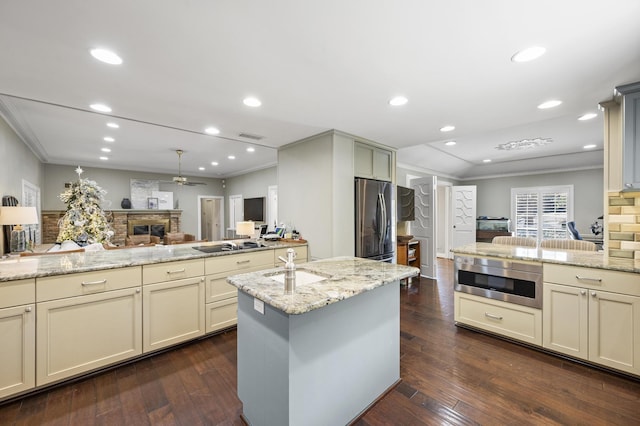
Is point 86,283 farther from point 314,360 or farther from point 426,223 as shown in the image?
point 426,223

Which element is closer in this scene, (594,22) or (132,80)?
(594,22)

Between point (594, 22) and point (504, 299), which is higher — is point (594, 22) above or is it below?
above

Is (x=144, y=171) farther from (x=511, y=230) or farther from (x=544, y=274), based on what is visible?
(x=511, y=230)

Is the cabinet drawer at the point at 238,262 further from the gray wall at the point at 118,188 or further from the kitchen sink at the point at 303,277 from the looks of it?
the gray wall at the point at 118,188

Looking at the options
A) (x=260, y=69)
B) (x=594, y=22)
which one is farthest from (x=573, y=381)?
Answer: (x=260, y=69)

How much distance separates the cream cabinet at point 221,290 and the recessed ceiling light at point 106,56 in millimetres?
1798

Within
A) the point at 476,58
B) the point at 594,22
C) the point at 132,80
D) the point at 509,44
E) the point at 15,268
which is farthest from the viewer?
the point at 132,80

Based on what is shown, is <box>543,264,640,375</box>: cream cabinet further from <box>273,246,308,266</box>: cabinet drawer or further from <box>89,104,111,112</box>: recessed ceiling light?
<box>89,104,111,112</box>: recessed ceiling light

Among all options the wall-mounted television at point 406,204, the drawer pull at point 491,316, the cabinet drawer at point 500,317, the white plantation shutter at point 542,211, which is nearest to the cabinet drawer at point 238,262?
the cabinet drawer at point 500,317

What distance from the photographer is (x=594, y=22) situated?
4.78 feet

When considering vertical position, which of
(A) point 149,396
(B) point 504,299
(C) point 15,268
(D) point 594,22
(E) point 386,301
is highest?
(D) point 594,22

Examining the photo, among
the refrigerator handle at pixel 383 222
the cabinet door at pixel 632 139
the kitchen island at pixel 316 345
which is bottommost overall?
the kitchen island at pixel 316 345

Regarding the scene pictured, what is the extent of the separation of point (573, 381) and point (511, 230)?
631cm

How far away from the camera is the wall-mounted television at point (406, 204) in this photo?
5188 millimetres
